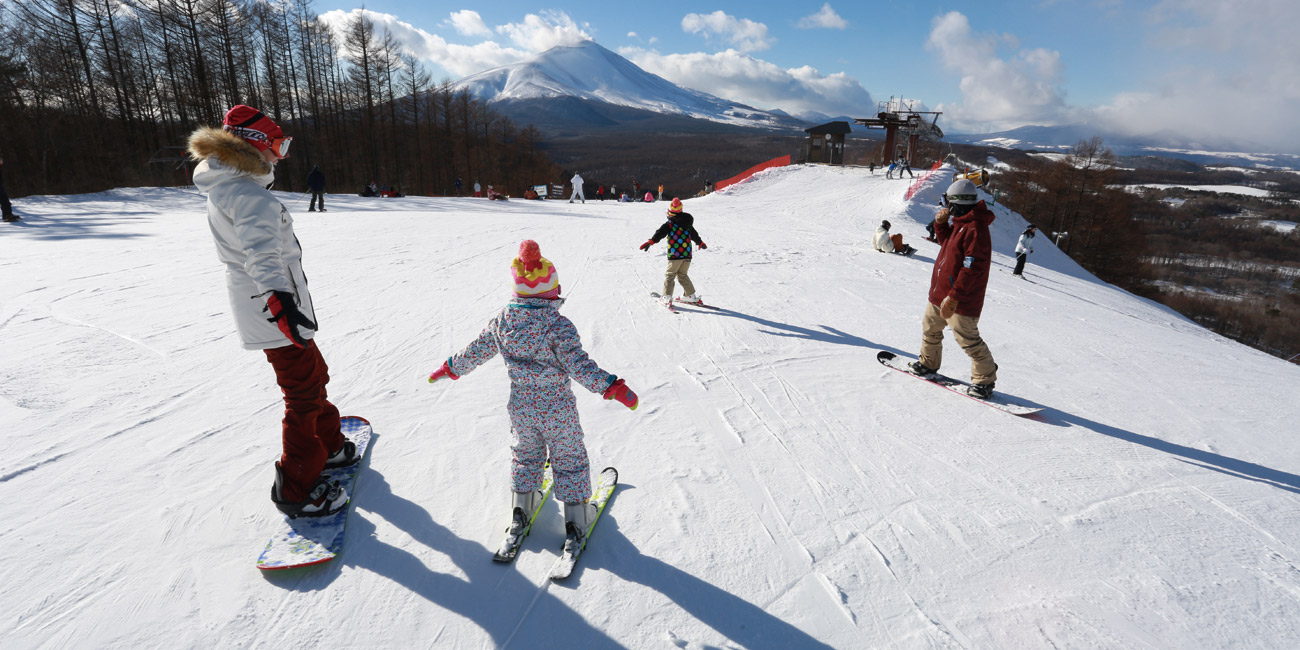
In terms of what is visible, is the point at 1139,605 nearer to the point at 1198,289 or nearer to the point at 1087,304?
the point at 1087,304

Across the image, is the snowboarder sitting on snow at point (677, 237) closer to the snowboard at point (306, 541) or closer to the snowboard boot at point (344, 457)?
the snowboard boot at point (344, 457)

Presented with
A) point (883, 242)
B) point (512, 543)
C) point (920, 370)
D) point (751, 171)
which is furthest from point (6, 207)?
point (751, 171)

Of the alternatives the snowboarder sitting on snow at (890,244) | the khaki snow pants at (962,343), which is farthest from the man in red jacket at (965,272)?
the snowboarder sitting on snow at (890,244)

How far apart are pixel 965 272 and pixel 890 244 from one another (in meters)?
8.37

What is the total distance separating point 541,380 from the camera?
2.33 metres

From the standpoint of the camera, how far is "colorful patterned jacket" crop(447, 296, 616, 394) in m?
2.28

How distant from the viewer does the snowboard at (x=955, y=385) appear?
163 inches

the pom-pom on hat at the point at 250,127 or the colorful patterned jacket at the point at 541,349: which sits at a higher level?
the pom-pom on hat at the point at 250,127

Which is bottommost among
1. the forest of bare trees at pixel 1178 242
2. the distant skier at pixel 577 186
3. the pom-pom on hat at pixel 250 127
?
the forest of bare trees at pixel 1178 242

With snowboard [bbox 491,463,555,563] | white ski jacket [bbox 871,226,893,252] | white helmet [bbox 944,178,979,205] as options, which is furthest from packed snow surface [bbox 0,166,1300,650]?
white ski jacket [bbox 871,226,893,252]

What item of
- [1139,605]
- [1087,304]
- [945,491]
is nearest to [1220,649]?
[1139,605]

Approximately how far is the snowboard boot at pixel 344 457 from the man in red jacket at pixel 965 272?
4349 mm

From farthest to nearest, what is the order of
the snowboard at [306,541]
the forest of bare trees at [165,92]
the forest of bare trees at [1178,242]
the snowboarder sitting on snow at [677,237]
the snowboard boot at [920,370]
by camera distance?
the forest of bare trees at [1178,242] < the forest of bare trees at [165,92] < the snowboarder sitting on snow at [677,237] < the snowboard boot at [920,370] < the snowboard at [306,541]

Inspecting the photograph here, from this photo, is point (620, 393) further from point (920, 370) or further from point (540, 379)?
point (920, 370)
